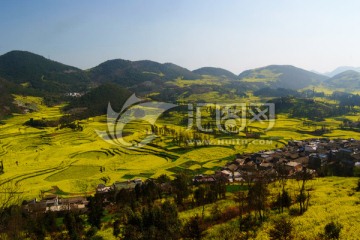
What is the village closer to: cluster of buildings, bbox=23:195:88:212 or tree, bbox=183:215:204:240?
cluster of buildings, bbox=23:195:88:212

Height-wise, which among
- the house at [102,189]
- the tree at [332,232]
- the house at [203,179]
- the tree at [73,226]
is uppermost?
the tree at [332,232]

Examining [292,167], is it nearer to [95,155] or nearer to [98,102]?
[95,155]

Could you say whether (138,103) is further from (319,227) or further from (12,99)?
(319,227)

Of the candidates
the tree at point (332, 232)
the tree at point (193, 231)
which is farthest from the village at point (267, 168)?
the tree at point (332, 232)

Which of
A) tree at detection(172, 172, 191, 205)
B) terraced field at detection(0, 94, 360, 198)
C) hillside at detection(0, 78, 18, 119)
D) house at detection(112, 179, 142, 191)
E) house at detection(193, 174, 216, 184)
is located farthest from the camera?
hillside at detection(0, 78, 18, 119)

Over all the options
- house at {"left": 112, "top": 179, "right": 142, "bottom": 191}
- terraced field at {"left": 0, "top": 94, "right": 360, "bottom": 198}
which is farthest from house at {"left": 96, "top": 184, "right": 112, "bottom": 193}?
terraced field at {"left": 0, "top": 94, "right": 360, "bottom": 198}

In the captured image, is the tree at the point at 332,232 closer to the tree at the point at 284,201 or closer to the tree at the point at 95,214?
the tree at the point at 284,201

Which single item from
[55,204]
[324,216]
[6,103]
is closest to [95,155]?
[55,204]

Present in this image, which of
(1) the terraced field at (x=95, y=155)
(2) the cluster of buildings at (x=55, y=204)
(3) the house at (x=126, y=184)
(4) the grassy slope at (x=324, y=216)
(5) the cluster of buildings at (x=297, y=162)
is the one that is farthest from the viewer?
(1) the terraced field at (x=95, y=155)

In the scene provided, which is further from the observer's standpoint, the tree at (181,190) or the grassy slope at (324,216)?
the tree at (181,190)
